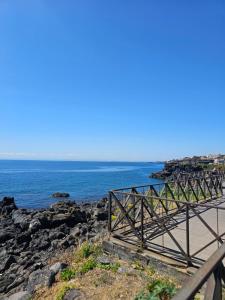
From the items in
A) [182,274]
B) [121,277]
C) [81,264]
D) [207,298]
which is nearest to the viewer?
[207,298]

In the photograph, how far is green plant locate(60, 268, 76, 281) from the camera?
7.15m

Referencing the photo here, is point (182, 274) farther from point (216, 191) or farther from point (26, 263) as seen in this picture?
point (216, 191)

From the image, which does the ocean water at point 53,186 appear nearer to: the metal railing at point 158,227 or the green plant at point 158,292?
the metal railing at point 158,227

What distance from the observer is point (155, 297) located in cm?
518

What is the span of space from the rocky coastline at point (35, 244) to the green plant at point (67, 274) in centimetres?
30

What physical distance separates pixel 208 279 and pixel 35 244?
43.6 feet

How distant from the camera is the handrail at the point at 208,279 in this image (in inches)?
72.1

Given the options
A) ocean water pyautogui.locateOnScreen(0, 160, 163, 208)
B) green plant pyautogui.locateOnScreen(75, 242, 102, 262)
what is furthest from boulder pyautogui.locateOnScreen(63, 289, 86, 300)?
ocean water pyautogui.locateOnScreen(0, 160, 163, 208)

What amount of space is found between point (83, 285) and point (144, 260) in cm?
168

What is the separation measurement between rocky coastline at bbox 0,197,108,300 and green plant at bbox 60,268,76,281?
0.97ft

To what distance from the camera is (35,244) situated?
14070 millimetres

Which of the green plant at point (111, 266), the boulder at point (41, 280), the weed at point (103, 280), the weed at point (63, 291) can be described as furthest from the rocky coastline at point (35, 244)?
the weed at point (103, 280)

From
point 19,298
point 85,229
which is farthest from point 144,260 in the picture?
point 85,229

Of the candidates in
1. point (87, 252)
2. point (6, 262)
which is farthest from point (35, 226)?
point (87, 252)
